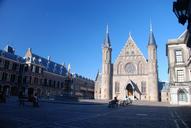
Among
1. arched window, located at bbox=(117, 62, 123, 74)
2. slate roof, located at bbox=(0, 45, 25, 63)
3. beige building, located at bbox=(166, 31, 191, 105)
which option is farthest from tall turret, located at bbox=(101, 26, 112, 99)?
slate roof, located at bbox=(0, 45, 25, 63)

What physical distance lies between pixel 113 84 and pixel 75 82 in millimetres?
30281

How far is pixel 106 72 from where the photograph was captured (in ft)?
189

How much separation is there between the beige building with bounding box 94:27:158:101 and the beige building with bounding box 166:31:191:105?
13.2m

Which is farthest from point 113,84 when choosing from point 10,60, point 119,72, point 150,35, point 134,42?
point 10,60

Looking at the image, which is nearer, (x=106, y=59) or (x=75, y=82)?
(x=106, y=59)

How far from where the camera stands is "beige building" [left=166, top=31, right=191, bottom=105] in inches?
1500

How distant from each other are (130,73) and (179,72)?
60.5 ft

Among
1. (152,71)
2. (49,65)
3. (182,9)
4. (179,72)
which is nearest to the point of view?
(182,9)

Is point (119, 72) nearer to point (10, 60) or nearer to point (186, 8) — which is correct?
point (10, 60)

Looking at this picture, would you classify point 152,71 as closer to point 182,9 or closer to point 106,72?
point 106,72

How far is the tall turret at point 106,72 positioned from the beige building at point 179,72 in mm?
20676

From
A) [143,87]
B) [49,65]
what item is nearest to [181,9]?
[143,87]

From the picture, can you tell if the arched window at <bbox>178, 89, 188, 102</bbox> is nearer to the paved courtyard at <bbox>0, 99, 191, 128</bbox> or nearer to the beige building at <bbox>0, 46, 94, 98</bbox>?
the beige building at <bbox>0, 46, 94, 98</bbox>

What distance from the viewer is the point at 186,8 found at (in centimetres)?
820
